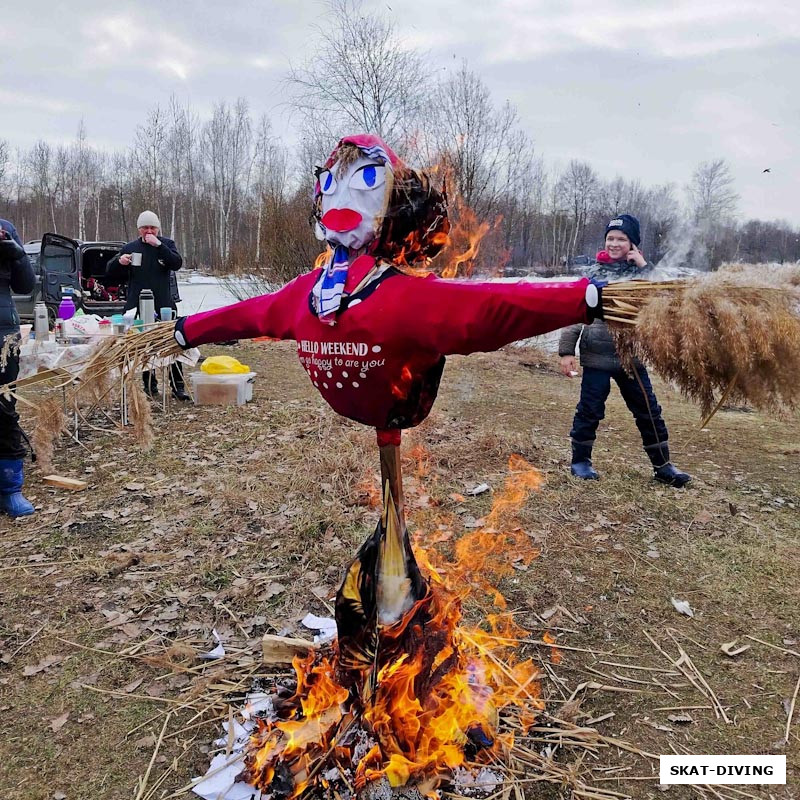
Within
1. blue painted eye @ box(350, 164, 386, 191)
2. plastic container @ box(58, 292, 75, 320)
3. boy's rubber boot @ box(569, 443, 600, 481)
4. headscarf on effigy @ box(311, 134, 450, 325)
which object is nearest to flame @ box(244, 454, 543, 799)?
headscarf on effigy @ box(311, 134, 450, 325)

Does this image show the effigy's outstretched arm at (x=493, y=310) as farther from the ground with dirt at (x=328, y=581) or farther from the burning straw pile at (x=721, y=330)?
the ground with dirt at (x=328, y=581)

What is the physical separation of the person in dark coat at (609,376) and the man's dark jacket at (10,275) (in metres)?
4.40

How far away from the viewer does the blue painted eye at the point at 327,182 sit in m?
2.15

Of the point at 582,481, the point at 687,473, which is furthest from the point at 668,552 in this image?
the point at 687,473

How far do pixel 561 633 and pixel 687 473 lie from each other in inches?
128

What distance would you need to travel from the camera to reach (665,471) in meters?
5.86

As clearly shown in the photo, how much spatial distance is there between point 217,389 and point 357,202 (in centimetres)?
655

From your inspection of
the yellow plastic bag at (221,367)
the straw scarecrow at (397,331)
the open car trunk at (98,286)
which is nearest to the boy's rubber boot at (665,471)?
the straw scarecrow at (397,331)

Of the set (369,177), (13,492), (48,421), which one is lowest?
(13,492)

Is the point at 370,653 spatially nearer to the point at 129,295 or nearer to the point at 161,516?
the point at 161,516

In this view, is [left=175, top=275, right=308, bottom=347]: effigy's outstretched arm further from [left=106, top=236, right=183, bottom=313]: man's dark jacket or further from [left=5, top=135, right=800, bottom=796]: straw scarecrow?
[left=106, top=236, right=183, bottom=313]: man's dark jacket

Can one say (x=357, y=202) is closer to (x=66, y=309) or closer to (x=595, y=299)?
(x=595, y=299)

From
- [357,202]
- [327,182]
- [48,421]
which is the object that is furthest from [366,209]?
[48,421]

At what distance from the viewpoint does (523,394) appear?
9766 mm
